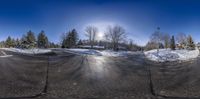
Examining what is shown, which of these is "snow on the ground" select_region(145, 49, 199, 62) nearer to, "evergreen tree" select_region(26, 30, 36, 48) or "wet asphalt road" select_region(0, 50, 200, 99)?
"wet asphalt road" select_region(0, 50, 200, 99)

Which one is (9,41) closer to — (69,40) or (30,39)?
(30,39)

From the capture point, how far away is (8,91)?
17.8 ft

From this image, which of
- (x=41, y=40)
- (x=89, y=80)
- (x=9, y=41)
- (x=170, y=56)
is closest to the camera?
(x=89, y=80)

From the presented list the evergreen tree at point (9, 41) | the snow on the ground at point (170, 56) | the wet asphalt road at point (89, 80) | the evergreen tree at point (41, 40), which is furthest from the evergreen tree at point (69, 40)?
the wet asphalt road at point (89, 80)

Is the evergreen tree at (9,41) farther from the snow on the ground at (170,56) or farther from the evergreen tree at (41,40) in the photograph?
the snow on the ground at (170,56)

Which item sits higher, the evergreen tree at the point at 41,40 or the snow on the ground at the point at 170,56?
the evergreen tree at the point at 41,40

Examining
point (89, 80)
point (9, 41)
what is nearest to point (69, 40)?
point (9, 41)

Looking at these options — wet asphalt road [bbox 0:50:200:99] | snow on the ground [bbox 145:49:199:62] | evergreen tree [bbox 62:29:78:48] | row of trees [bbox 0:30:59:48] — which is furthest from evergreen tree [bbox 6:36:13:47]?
wet asphalt road [bbox 0:50:200:99]

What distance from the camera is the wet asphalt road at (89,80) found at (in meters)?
5.54

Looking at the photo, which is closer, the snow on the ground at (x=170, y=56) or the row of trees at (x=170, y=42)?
the snow on the ground at (x=170, y=56)

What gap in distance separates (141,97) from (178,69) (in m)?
2.55

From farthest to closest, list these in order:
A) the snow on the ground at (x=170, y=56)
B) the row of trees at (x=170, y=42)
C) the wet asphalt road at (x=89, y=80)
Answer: the row of trees at (x=170, y=42) → the snow on the ground at (x=170, y=56) → the wet asphalt road at (x=89, y=80)

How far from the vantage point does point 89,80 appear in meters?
6.74

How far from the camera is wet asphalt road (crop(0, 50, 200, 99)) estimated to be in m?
5.54
